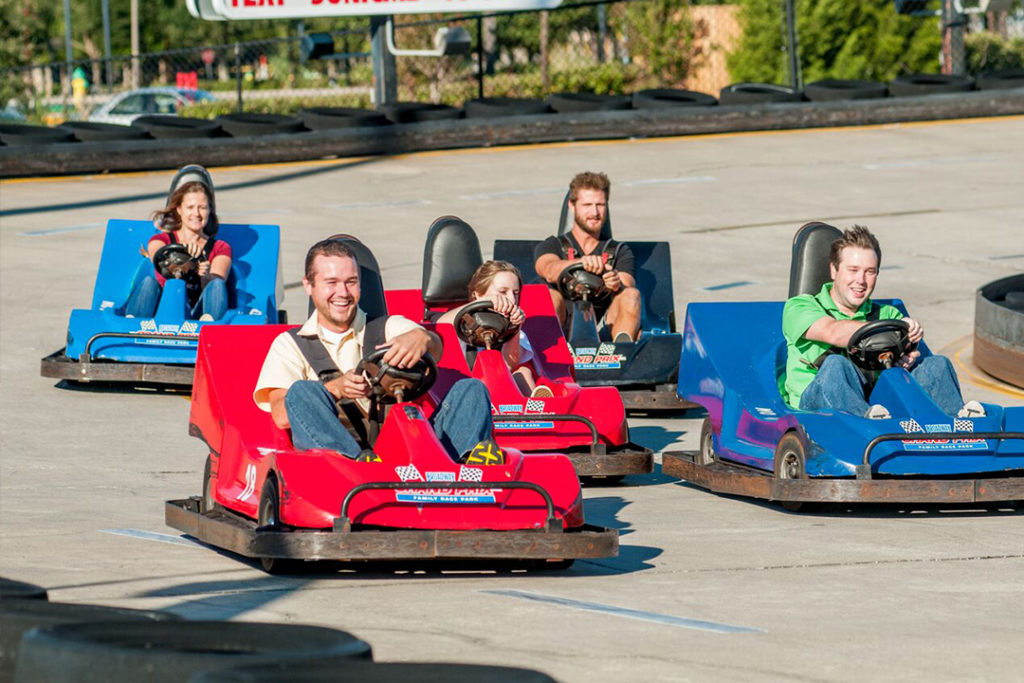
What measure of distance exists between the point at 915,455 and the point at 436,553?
2224 mm

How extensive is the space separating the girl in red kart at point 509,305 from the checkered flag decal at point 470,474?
1.85 metres

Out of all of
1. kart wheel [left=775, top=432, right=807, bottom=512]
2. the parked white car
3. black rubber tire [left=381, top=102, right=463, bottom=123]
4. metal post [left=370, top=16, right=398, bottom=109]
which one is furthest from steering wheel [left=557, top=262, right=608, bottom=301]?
the parked white car

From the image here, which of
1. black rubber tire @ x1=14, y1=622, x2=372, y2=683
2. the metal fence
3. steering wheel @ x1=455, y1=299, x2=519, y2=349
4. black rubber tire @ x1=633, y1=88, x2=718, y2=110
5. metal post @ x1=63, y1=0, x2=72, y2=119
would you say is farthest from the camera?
the metal fence

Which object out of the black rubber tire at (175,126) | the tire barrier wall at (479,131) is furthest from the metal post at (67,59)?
the tire barrier wall at (479,131)

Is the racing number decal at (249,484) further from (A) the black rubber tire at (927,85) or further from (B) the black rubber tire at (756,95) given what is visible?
(A) the black rubber tire at (927,85)

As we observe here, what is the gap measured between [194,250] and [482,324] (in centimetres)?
286

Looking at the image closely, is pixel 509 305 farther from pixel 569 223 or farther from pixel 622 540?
pixel 569 223

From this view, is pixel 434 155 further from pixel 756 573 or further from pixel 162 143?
pixel 756 573

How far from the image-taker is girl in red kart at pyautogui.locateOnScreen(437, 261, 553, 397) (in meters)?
7.85

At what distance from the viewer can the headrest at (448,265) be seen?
8.74 m

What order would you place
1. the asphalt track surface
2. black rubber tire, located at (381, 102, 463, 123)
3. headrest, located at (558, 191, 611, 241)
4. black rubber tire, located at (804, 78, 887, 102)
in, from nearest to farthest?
the asphalt track surface
headrest, located at (558, 191, 611, 241)
black rubber tire, located at (381, 102, 463, 123)
black rubber tire, located at (804, 78, 887, 102)

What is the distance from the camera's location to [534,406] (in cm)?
797

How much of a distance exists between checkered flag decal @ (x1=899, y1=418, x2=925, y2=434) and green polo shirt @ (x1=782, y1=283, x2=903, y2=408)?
0.67 m

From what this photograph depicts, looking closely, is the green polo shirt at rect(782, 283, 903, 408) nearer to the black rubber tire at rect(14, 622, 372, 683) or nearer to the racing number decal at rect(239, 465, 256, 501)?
the racing number decal at rect(239, 465, 256, 501)
